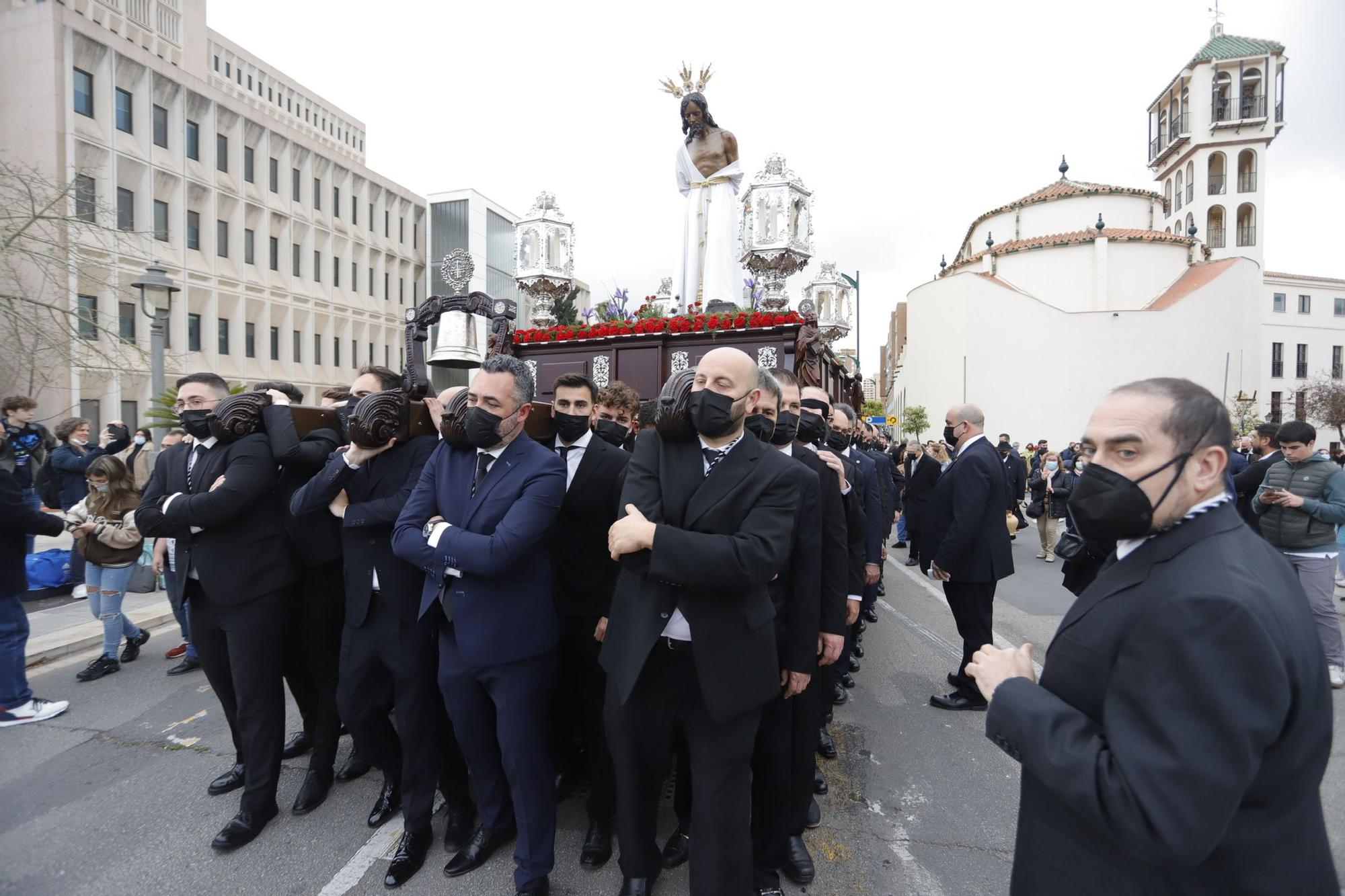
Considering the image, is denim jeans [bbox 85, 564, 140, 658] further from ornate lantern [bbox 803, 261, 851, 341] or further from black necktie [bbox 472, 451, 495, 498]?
ornate lantern [bbox 803, 261, 851, 341]

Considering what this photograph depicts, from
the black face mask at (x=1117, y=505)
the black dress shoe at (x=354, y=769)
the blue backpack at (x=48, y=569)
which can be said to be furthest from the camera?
the blue backpack at (x=48, y=569)

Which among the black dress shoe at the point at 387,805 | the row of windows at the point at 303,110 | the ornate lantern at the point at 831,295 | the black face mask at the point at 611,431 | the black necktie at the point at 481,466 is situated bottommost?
the black dress shoe at the point at 387,805

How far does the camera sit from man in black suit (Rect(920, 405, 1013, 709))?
4.89 metres

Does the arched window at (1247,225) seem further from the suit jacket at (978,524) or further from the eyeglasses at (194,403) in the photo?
the eyeglasses at (194,403)

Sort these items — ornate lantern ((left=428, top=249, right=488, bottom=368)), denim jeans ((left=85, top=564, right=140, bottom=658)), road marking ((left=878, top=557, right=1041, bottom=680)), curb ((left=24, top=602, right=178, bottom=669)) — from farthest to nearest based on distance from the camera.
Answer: road marking ((left=878, top=557, right=1041, bottom=680))
ornate lantern ((left=428, top=249, right=488, bottom=368))
curb ((left=24, top=602, right=178, bottom=669))
denim jeans ((left=85, top=564, right=140, bottom=658))

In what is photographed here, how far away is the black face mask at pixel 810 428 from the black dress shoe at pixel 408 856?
2.96 meters

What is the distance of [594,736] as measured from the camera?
10.9 ft

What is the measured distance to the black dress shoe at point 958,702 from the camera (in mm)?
5012

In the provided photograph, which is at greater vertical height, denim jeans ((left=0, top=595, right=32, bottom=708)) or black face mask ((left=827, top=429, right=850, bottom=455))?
black face mask ((left=827, top=429, right=850, bottom=455))

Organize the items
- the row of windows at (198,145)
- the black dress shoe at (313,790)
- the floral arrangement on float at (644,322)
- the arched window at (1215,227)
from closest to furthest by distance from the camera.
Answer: the black dress shoe at (313,790), the floral arrangement on float at (644,322), the row of windows at (198,145), the arched window at (1215,227)

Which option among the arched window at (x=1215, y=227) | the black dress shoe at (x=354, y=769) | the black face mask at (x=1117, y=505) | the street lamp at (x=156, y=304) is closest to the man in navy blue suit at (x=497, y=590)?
the black dress shoe at (x=354, y=769)

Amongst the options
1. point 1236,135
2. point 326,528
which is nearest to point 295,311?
point 326,528

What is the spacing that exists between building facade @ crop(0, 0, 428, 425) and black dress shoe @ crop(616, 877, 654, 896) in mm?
14749

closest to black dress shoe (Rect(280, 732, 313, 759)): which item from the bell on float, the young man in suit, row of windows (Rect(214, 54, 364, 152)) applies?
the young man in suit
